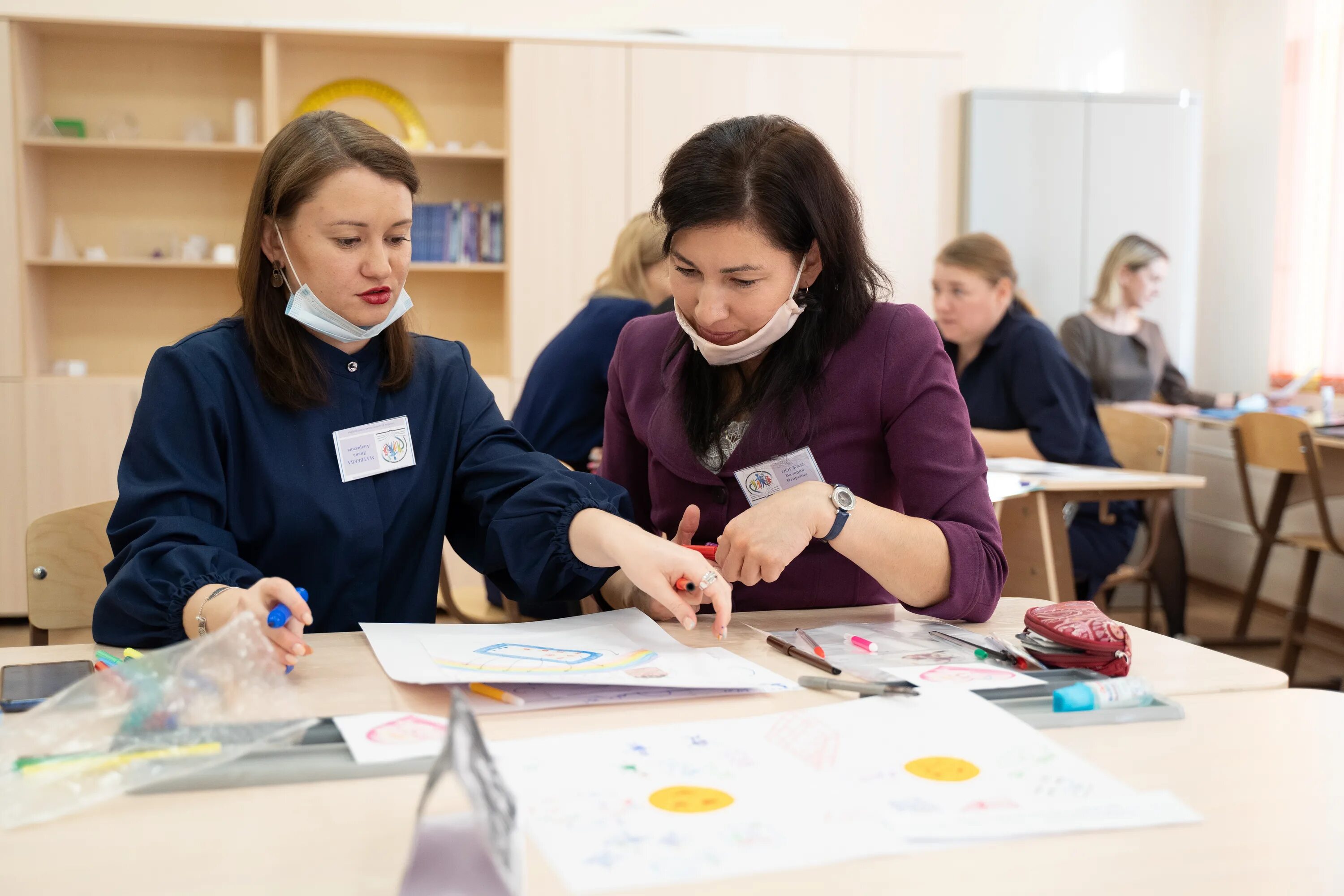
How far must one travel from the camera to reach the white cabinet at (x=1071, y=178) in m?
5.14

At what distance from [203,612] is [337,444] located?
0.36m

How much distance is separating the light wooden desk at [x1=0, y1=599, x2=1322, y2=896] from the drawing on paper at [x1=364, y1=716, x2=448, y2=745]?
5cm

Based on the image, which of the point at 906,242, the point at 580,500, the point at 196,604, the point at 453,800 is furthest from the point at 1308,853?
the point at 906,242

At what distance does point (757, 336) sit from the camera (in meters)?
1.50

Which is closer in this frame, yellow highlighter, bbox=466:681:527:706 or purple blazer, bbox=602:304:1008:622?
yellow highlighter, bbox=466:681:527:706

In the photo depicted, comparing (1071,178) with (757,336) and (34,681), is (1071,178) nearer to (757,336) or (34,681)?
(757,336)

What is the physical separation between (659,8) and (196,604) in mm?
4682

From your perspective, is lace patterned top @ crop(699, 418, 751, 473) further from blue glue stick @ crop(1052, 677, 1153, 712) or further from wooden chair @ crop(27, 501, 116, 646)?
wooden chair @ crop(27, 501, 116, 646)

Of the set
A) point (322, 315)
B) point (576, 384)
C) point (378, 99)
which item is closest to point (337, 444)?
point (322, 315)

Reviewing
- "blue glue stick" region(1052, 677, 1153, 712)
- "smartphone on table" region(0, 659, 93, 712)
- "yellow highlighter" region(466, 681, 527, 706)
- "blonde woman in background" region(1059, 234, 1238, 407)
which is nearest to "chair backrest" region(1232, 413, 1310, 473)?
"blonde woman in background" region(1059, 234, 1238, 407)

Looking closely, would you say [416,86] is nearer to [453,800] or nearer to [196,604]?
[196,604]

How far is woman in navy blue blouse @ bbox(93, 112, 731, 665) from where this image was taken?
137 centimetres

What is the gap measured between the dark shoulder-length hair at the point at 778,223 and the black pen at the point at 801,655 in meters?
0.37

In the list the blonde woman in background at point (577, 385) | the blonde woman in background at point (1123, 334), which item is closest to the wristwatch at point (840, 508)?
the blonde woman in background at point (577, 385)
